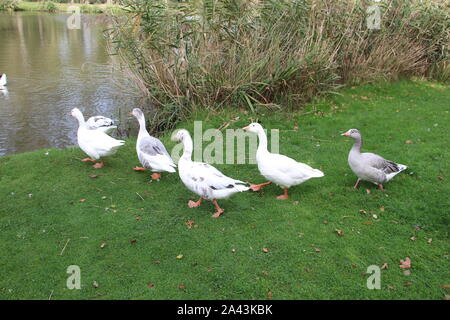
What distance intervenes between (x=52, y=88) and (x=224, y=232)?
11.6 m

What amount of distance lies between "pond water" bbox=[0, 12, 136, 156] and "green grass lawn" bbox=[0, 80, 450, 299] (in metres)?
2.51

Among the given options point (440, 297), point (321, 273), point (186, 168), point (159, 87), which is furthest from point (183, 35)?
point (440, 297)

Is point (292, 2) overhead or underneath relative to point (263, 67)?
overhead

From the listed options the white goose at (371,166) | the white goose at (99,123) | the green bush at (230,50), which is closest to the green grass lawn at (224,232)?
the white goose at (371,166)

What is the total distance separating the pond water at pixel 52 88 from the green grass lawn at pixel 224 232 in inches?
98.9

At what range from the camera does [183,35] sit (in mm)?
10492

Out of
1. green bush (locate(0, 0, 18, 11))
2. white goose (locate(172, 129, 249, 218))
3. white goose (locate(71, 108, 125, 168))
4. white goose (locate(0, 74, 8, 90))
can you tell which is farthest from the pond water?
green bush (locate(0, 0, 18, 11))

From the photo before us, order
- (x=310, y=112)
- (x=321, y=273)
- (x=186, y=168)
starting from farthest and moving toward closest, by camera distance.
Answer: (x=310, y=112) → (x=186, y=168) → (x=321, y=273)

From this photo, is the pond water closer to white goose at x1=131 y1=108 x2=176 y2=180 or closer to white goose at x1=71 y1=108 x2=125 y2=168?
white goose at x1=71 y1=108 x2=125 y2=168

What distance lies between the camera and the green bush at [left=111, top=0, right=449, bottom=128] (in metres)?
10.3

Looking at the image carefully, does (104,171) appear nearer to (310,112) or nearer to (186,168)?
(186,168)

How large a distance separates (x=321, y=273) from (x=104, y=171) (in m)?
4.98

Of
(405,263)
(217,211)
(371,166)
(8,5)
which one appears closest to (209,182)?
(217,211)
